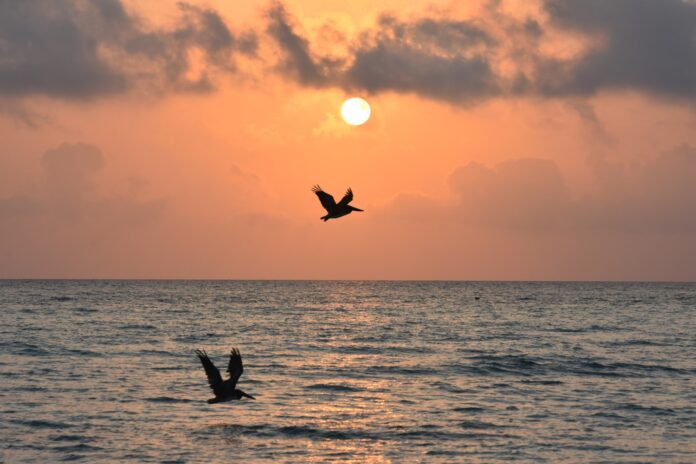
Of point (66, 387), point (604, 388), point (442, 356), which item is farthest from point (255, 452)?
point (442, 356)

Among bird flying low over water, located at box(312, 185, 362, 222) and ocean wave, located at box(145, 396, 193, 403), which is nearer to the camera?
bird flying low over water, located at box(312, 185, 362, 222)

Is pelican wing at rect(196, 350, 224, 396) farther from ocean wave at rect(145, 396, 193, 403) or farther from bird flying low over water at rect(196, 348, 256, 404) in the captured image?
ocean wave at rect(145, 396, 193, 403)

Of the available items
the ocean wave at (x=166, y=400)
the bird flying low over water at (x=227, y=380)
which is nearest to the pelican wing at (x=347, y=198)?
the bird flying low over water at (x=227, y=380)

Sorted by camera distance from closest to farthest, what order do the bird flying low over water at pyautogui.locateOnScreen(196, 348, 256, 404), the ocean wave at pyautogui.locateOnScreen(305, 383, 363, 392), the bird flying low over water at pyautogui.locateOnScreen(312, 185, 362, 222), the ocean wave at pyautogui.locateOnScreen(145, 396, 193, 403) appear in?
the bird flying low over water at pyautogui.locateOnScreen(196, 348, 256, 404), the bird flying low over water at pyautogui.locateOnScreen(312, 185, 362, 222), the ocean wave at pyautogui.locateOnScreen(145, 396, 193, 403), the ocean wave at pyautogui.locateOnScreen(305, 383, 363, 392)

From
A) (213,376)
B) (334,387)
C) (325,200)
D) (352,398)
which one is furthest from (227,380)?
(334,387)

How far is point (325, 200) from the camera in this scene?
26.1m

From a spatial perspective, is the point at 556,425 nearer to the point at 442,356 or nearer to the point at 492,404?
the point at 492,404

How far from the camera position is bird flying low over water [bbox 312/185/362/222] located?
25859 millimetres

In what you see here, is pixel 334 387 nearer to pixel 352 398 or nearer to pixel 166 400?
pixel 352 398

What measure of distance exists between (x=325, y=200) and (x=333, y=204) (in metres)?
0.47

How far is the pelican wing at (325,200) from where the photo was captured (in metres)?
25.7

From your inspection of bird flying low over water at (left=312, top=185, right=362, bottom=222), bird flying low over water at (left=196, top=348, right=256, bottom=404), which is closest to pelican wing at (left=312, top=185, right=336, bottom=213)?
bird flying low over water at (left=312, top=185, right=362, bottom=222)

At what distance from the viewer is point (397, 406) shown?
30688 millimetres

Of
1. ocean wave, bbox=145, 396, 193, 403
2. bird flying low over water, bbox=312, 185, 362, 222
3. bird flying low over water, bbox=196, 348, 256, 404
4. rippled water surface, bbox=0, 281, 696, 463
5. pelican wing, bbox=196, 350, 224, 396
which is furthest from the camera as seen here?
ocean wave, bbox=145, 396, 193, 403
